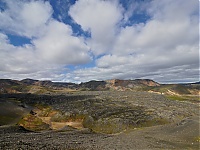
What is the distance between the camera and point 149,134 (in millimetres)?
70750

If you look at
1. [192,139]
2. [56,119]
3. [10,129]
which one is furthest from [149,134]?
[56,119]

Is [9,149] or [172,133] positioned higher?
[9,149]

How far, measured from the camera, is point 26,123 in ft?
325

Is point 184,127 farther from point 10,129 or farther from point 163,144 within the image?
point 10,129

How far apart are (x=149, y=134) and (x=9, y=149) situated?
1871 inches

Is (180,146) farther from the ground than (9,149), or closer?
closer

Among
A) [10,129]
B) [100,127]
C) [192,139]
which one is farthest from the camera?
[100,127]

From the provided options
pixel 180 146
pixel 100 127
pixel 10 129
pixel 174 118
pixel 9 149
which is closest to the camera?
pixel 9 149

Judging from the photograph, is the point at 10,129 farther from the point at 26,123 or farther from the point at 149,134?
the point at 149,134

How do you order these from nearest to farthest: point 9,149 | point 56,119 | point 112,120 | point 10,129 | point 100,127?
point 9,149, point 10,129, point 100,127, point 112,120, point 56,119

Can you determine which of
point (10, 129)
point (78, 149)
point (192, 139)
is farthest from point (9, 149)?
point (192, 139)

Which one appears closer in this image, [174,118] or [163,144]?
[163,144]

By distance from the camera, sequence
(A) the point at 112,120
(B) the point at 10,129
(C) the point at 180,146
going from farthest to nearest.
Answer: (A) the point at 112,120 → (B) the point at 10,129 → (C) the point at 180,146

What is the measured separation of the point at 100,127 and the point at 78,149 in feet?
146
